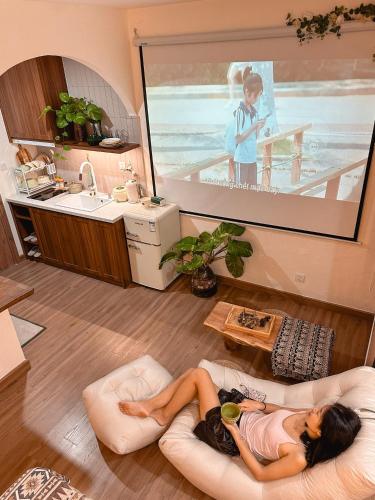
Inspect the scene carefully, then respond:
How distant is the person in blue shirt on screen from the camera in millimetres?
2969

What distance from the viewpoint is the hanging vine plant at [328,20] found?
2.41m

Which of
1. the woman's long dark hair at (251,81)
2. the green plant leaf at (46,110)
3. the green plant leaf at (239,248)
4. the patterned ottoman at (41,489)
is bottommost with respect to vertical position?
the patterned ottoman at (41,489)

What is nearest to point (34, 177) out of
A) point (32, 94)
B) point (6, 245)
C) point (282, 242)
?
point (6, 245)

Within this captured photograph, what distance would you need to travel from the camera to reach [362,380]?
1.97 metres

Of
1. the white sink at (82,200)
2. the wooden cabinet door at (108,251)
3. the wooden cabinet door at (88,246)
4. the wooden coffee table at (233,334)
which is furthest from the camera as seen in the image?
the white sink at (82,200)

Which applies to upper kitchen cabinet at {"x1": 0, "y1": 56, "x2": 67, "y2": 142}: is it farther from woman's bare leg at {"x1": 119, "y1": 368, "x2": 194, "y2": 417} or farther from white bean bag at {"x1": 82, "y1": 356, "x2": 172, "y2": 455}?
woman's bare leg at {"x1": 119, "y1": 368, "x2": 194, "y2": 417}

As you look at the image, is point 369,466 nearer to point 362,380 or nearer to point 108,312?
point 362,380

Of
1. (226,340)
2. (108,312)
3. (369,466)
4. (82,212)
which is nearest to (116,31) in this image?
(82,212)

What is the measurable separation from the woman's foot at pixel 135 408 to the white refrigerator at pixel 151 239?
5.47ft

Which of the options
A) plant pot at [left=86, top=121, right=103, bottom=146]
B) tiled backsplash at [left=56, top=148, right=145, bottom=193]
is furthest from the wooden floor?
plant pot at [left=86, top=121, right=103, bottom=146]

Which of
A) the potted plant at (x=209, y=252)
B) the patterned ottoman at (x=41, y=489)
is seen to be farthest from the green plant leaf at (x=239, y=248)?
the patterned ottoman at (x=41, y=489)

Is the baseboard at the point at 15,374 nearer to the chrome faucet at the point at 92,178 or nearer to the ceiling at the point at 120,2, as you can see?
the chrome faucet at the point at 92,178

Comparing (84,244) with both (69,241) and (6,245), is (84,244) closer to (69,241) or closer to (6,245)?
(69,241)

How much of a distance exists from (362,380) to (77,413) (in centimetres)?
191
